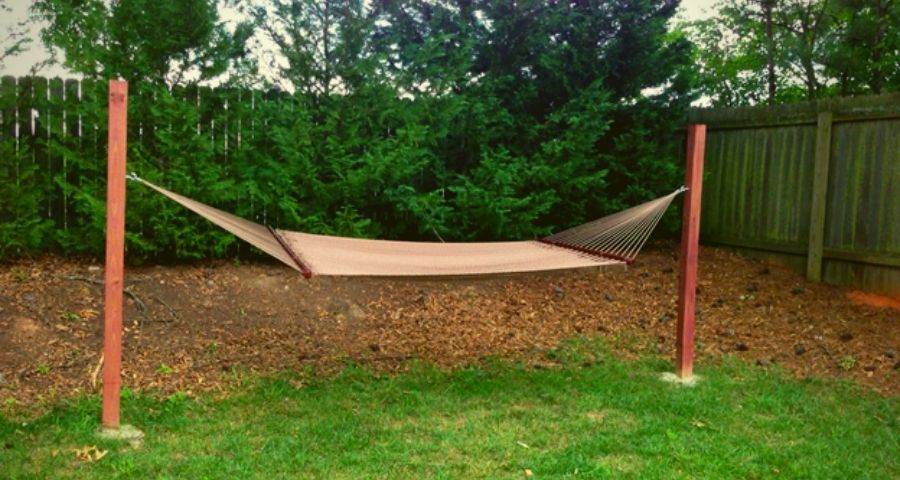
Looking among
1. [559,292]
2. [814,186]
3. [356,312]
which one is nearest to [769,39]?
[814,186]

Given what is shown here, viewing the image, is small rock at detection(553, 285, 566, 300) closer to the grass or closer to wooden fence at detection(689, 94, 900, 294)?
A: the grass

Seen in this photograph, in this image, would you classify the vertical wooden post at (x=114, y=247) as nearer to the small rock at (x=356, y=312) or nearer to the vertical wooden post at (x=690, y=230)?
the small rock at (x=356, y=312)

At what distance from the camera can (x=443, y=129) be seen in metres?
5.96

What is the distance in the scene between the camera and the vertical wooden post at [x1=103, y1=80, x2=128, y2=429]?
3.19 m

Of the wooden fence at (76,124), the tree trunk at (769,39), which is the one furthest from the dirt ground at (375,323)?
the tree trunk at (769,39)

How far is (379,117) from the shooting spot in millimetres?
5844

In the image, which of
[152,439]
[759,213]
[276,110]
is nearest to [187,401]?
[152,439]

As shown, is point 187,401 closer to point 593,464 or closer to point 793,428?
point 593,464

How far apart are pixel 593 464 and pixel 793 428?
1146mm

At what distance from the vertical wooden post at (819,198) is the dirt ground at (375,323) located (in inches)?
7.1

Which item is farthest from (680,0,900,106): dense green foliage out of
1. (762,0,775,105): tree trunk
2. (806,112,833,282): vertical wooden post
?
(806,112,833,282): vertical wooden post

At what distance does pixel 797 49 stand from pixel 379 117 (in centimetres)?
543

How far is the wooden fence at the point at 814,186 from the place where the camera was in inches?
227

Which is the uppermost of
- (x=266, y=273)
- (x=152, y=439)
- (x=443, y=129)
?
(x=443, y=129)
